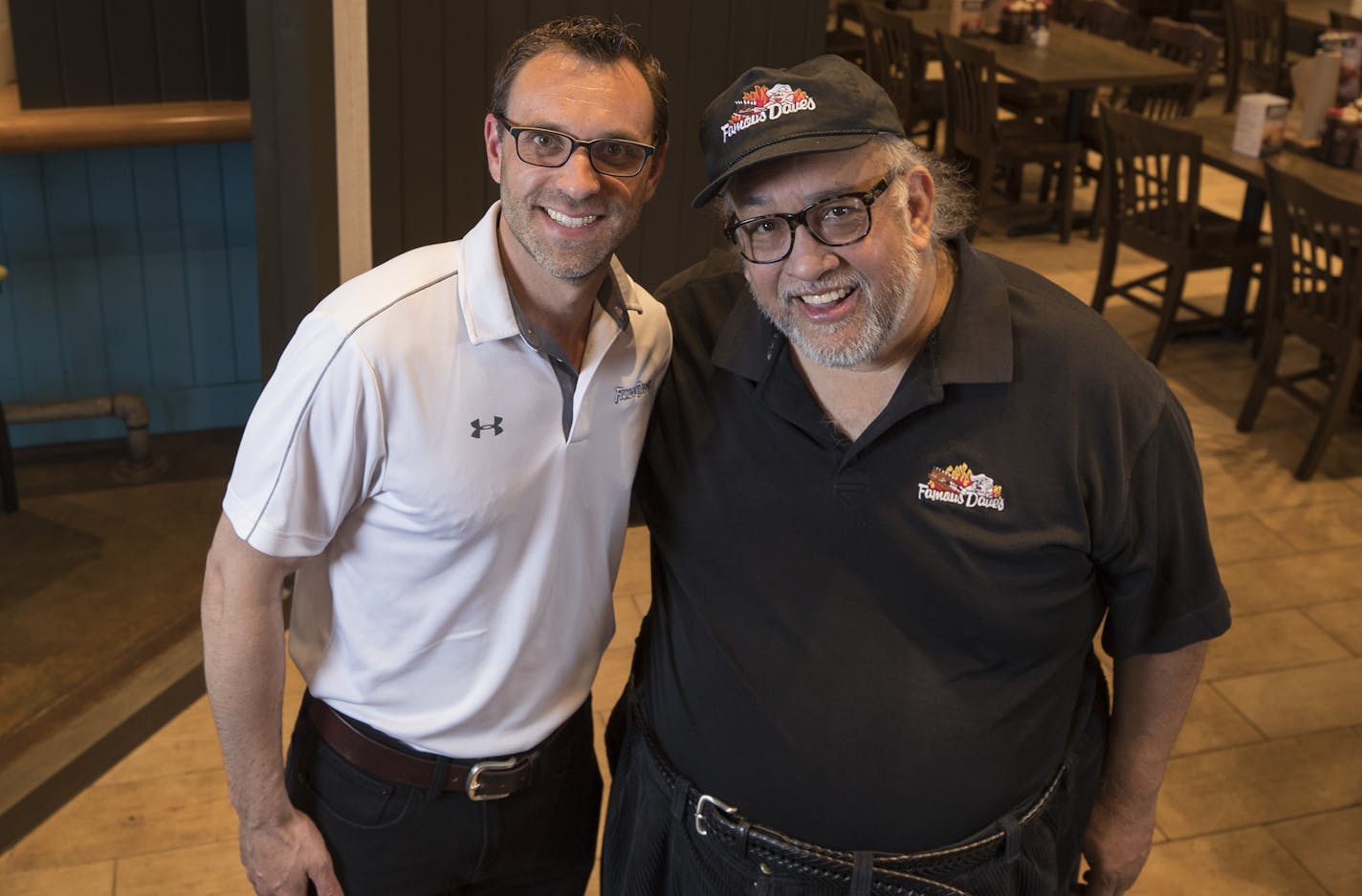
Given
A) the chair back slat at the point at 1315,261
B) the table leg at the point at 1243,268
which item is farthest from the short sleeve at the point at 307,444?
the table leg at the point at 1243,268

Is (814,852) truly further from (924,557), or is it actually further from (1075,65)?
(1075,65)

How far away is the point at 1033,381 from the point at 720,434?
1.30ft

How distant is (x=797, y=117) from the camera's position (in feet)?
5.44

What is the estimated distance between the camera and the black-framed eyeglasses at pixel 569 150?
5.45 ft

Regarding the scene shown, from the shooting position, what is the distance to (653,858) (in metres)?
1.98

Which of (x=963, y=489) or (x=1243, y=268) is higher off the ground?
(x=963, y=489)

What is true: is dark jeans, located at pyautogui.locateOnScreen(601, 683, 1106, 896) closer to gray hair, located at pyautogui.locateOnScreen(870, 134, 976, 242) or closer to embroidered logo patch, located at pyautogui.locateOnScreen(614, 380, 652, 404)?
embroidered logo patch, located at pyautogui.locateOnScreen(614, 380, 652, 404)

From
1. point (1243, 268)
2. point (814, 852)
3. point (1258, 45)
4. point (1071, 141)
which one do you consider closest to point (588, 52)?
point (814, 852)

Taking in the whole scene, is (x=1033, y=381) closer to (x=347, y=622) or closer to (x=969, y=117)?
(x=347, y=622)

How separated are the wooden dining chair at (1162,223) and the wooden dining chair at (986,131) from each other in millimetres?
997

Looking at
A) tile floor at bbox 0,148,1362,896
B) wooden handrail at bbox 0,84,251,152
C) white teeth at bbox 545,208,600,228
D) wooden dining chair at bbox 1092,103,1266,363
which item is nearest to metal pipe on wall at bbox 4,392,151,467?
wooden handrail at bbox 0,84,251,152

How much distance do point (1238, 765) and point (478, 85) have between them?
2.46m

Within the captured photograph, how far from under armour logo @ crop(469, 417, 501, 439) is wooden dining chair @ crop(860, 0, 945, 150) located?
6.13 m

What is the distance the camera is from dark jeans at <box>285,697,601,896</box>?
1.88 m
